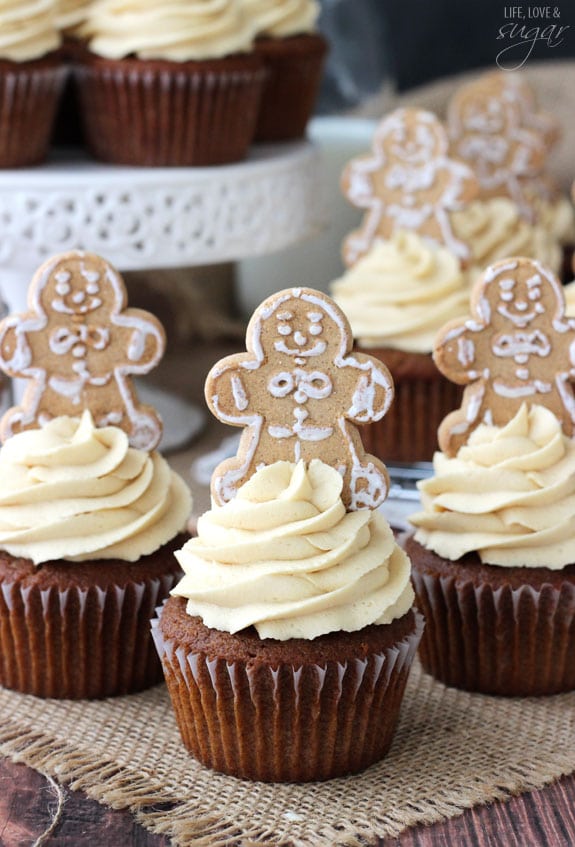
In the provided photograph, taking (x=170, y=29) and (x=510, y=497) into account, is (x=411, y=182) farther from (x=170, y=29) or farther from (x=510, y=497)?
(x=510, y=497)

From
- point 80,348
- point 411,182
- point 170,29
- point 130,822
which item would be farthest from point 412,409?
point 130,822

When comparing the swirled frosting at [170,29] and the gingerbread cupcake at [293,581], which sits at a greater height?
the swirled frosting at [170,29]

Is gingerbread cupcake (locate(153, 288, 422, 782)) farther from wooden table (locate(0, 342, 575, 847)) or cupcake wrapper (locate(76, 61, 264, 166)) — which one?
cupcake wrapper (locate(76, 61, 264, 166))

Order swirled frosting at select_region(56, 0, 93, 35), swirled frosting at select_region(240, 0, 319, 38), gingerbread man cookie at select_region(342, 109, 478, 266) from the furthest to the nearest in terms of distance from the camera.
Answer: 1. swirled frosting at select_region(240, 0, 319, 38)
2. gingerbread man cookie at select_region(342, 109, 478, 266)
3. swirled frosting at select_region(56, 0, 93, 35)

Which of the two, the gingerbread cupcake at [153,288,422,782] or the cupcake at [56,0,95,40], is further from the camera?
the cupcake at [56,0,95,40]

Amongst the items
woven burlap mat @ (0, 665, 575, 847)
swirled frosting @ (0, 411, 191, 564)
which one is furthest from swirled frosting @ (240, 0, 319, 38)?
woven burlap mat @ (0, 665, 575, 847)

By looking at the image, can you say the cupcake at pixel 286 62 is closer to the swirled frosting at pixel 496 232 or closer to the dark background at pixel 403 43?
the swirled frosting at pixel 496 232

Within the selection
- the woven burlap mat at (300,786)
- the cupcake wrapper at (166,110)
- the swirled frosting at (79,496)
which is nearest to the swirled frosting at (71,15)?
the cupcake wrapper at (166,110)

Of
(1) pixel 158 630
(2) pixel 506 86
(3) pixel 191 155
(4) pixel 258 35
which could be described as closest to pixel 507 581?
(1) pixel 158 630
